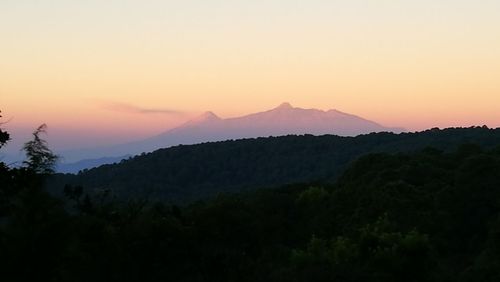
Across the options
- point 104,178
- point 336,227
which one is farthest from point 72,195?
point 104,178

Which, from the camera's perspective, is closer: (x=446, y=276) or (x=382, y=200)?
(x=446, y=276)

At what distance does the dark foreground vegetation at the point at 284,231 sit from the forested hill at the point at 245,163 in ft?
105

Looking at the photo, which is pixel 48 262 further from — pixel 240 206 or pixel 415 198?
pixel 415 198

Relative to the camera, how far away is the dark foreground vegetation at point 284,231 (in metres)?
14.3

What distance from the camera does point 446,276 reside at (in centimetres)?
2286

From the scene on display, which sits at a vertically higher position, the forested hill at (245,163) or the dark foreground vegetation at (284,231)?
the forested hill at (245,163)

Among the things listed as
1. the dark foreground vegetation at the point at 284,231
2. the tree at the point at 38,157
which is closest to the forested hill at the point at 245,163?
the dark foreground vegetation at the point at 284,231

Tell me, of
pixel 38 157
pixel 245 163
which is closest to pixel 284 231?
pixel 38 157

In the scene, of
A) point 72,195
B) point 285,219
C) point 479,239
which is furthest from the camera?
point 285,219

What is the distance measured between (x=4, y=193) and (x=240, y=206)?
67.0ft

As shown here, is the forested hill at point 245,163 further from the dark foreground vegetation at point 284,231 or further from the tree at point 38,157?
the tree at point 38,157

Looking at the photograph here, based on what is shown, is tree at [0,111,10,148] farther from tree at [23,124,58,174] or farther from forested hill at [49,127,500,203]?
forested hill at [49,127,500,203]

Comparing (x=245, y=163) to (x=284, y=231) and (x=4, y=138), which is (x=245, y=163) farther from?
(x=4, y=138)

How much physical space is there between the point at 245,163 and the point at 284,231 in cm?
5540
